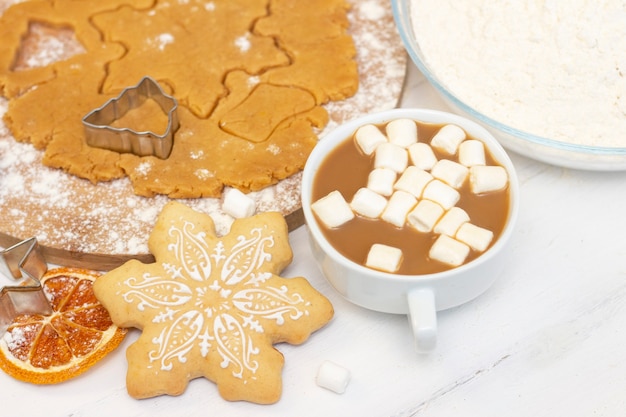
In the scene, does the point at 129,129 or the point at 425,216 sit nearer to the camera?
the point at 425,216

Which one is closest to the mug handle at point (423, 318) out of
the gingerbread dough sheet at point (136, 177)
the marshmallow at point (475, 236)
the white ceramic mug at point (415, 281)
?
the white ceramic mug at point (415, 281)

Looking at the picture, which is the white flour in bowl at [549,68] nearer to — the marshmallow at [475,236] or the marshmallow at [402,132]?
the marshmallow at [402,132]

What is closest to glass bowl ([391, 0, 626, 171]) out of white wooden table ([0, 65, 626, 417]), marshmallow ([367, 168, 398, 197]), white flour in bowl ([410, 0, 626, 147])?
white flour in bowl ([410, 0, 626, 147])

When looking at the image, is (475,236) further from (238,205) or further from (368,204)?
(238,205)

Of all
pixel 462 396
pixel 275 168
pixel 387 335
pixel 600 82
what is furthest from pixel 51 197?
pixel 600 82

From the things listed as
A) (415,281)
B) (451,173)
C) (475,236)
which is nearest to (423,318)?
(415,281)

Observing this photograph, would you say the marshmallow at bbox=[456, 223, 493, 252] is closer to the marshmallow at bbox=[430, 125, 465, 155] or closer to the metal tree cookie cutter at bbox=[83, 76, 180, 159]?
the marshmallow at bbox=[430, 125, 465, 155]

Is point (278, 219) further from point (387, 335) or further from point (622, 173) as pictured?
point (622, 173)
